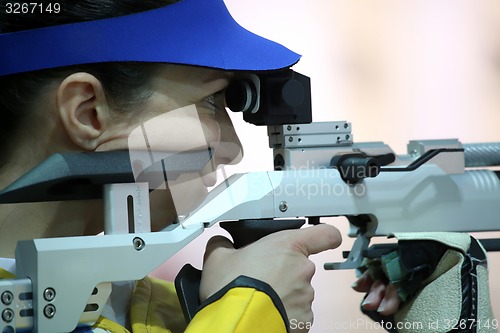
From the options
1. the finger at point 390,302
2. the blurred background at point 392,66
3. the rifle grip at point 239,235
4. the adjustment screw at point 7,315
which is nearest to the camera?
the adjustment screw at point 7,315

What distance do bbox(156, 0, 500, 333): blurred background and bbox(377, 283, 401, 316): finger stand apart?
1.39 feet

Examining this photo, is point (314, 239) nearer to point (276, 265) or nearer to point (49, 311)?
point (276, 265)

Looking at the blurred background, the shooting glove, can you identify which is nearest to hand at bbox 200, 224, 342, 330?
the shooting glove

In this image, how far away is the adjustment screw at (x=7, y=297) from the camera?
2.38ft

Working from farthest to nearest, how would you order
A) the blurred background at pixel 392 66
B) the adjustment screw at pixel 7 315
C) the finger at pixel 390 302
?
1. the blurred background at pixel 392 66
2. the finger at pixel 390 302
3. the adjustment screw at pixel 7 315

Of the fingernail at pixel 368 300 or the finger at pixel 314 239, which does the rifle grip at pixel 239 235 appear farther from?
the fingernail at pixel 368 300

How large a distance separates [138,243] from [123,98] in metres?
0.16

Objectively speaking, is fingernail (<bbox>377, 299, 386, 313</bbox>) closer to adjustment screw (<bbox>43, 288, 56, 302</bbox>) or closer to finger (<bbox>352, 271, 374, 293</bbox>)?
finger (<bbox>352, 271, 374, 293</bbox>)

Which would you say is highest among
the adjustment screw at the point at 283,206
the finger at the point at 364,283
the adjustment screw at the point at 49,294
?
the adjustment screw at the point at 283,206

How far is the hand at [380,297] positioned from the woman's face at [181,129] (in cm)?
27

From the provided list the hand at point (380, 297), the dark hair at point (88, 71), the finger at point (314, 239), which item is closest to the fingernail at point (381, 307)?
the hand at point (380, 297)

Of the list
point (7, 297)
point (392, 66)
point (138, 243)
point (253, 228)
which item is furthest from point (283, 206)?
point (392, 66)

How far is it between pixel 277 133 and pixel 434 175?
196 millimetres

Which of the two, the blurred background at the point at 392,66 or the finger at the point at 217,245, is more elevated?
the blurred background at the point at 392,66
